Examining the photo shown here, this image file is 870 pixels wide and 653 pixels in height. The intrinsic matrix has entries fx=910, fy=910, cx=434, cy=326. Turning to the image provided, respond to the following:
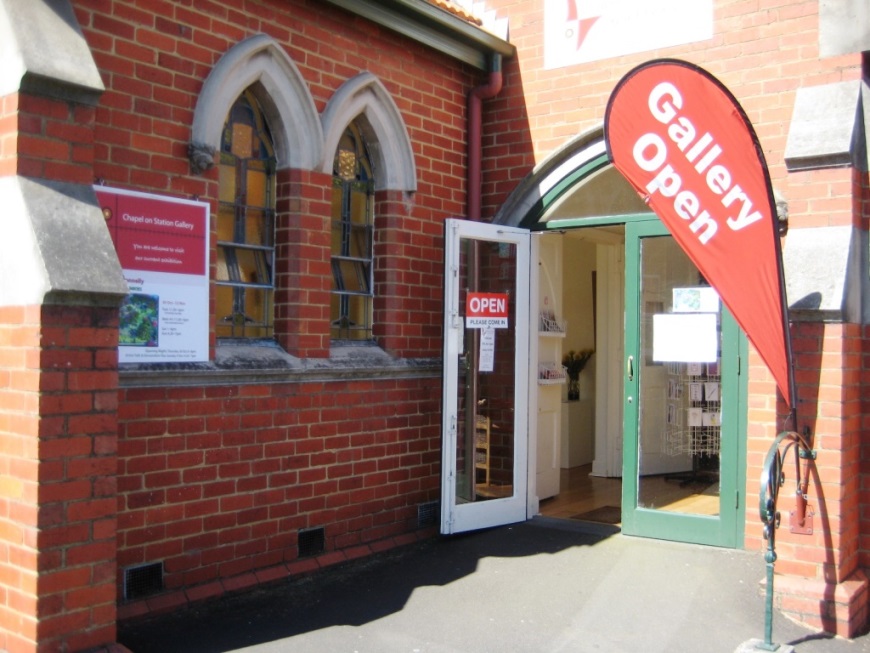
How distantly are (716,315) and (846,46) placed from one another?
2.03 m

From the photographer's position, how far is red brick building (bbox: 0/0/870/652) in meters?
4.32

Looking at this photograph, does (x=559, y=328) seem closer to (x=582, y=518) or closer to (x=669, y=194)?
(x=582, y=518)

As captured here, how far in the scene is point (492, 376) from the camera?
7500 mm

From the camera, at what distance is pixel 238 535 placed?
19.3 ft

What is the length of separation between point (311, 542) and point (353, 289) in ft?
6.31

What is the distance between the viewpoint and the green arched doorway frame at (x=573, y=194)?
24.2 feet

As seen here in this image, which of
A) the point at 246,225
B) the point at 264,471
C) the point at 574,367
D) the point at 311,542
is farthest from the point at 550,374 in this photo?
the point at 246,225

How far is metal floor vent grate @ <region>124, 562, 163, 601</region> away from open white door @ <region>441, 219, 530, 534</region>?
2.55 meters

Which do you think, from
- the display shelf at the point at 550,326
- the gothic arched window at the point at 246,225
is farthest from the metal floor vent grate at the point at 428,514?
the gothic arched window at the point at 246,225

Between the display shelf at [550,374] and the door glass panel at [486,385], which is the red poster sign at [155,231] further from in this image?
the display shelf at [550,374]

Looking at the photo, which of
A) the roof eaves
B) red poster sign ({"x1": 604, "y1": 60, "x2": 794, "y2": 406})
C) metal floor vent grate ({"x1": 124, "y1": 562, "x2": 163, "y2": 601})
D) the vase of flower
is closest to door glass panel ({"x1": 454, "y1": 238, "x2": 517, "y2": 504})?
the roof eaves

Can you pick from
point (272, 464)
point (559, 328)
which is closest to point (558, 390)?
point (559, 328)

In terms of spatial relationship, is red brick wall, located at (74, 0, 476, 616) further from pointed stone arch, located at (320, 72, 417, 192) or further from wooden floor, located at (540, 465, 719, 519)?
wooden floor, located at (540, 465, 719, 519)

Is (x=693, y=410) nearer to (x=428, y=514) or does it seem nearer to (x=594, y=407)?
(x=428, y=514)
